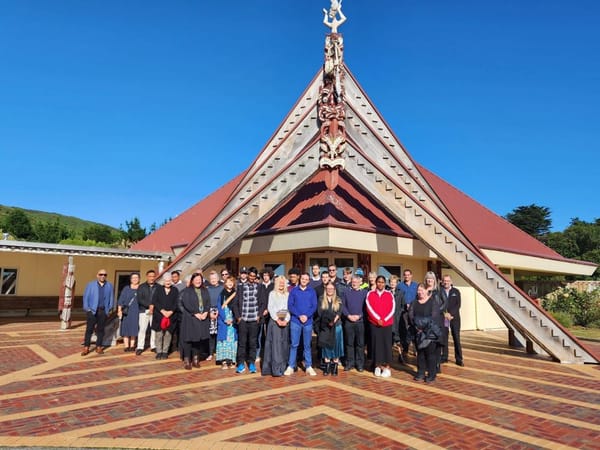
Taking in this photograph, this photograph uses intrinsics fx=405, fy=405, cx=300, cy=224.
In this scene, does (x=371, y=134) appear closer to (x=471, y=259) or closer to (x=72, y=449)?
(x=471, y=259)

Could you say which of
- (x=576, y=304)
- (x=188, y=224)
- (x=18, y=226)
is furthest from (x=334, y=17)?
(x=18, y=226)

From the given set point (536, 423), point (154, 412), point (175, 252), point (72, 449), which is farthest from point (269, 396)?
point (175, 252)

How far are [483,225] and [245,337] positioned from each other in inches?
542

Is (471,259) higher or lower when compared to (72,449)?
higher

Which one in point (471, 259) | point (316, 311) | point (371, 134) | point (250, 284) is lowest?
point (316, 311)

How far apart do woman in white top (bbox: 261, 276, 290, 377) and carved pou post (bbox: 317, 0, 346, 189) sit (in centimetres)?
416

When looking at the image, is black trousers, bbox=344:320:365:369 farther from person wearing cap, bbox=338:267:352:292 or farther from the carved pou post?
the carved pou post

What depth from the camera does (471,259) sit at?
9898 mm

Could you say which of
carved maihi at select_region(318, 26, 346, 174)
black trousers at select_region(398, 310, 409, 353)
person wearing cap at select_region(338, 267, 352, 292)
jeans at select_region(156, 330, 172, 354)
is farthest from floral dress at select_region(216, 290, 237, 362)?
carved maihi at select_region(318, 26, 346, 174)

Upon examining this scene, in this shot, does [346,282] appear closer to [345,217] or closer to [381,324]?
[381,324]

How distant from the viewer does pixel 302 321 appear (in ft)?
24.5

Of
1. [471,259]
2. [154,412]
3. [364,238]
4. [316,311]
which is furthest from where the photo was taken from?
[364,238]

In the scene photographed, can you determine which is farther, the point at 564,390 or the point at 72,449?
the point at 564,390

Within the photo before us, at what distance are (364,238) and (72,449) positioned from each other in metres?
9.37
